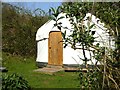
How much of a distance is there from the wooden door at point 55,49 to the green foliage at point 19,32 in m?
2.66

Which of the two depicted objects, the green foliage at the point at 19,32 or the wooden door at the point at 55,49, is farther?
the green foliage at the point at 19,32

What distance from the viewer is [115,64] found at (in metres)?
2.34

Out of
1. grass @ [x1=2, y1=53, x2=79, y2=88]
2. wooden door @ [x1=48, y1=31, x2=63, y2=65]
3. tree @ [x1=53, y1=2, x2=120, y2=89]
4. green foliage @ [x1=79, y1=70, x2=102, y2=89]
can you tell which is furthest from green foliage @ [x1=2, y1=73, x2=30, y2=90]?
wooden door @ [x1=48, y1=31, x2=63, y2=65]

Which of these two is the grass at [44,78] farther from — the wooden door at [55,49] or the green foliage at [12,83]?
the green foliage at [12,83]

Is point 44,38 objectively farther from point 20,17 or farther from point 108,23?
point 108,23

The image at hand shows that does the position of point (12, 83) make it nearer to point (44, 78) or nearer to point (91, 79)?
point (44, 78)

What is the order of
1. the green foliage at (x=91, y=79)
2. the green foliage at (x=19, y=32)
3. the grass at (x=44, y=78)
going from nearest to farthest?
the green foliage at (x=91, y=79) → the grass at (x=44, y=78) → the green foliage at (x=19, y=32)

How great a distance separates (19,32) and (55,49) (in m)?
3.45

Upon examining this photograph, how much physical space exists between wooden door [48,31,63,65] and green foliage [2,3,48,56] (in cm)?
266

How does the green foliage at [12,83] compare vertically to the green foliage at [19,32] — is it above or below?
below

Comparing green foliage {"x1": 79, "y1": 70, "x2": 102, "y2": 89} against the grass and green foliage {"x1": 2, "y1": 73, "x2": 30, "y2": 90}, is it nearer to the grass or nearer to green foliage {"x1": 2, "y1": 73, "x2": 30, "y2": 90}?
green foliage {"x1": 2, "y1": 73, "x2": 30, "y2": 90}

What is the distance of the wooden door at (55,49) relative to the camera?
38.0 ft

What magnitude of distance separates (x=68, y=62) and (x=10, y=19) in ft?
15.9

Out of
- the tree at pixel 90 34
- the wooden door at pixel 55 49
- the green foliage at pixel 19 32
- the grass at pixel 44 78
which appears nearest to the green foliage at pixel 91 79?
the tree at pixel 90 34
